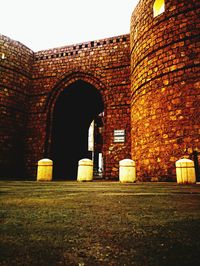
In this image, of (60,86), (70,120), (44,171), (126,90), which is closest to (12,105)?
(60,86)

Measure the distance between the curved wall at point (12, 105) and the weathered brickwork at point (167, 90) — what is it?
18.2ft

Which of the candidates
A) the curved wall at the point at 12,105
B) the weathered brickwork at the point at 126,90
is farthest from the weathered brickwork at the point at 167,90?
the curved wall at the point at 12,105

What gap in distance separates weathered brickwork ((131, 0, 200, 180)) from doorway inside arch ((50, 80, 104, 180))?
407 centimetres

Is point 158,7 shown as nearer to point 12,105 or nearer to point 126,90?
point 126,90

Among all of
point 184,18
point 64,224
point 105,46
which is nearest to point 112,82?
point 105,46

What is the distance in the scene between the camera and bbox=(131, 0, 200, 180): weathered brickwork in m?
6.01

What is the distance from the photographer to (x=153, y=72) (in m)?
7.01

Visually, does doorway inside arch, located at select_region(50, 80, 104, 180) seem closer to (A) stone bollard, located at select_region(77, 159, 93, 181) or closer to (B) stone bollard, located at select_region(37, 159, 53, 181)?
(B) stone bollard, located at select_region(37, 159, 53, 181)

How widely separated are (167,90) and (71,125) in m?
6.72

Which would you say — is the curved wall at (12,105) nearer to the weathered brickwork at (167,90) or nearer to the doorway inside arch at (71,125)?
the doorway inside arch at (71,125)

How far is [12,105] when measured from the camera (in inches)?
401

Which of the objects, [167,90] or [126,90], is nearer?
[167,90]

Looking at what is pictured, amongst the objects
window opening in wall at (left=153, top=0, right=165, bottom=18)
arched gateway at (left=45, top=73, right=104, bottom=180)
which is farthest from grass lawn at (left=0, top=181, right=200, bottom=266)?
arched gateway at (left=45, top=73, right=104, bottom=180)

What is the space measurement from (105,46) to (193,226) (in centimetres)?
995
